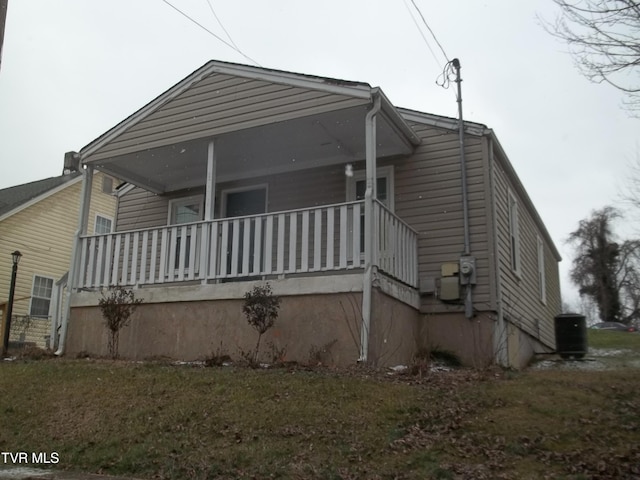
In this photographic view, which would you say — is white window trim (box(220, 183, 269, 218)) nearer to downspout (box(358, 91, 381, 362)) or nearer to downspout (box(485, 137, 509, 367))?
downspout (box(358, 91, 381, 362))

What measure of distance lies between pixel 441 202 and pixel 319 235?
2759mm

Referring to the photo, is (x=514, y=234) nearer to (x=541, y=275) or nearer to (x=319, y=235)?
(x=541, y=275)

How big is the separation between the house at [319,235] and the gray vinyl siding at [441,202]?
2 centimetres

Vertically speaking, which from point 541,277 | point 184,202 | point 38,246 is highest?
point 38,246

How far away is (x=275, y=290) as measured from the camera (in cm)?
859

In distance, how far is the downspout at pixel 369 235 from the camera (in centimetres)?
777

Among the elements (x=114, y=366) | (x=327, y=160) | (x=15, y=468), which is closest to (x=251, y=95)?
(x=327, y=160)

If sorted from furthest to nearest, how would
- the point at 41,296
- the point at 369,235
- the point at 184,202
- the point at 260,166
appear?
1. the point at 41,296
2. the point at 184,202
3. the point at 260,166
4. the point at 369,235

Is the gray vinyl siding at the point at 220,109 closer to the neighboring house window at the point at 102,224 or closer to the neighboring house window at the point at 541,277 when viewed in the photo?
the neighboring house window at the point at 541,277

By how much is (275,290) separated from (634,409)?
→ 466 centimetres

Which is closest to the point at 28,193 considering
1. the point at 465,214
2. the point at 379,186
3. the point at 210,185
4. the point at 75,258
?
the point at 75,258

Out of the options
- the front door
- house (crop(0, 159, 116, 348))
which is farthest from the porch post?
house (crop(0, 159, 116, 348))

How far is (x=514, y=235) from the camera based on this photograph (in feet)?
39.3

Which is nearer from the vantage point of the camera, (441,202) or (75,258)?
(441,202)
